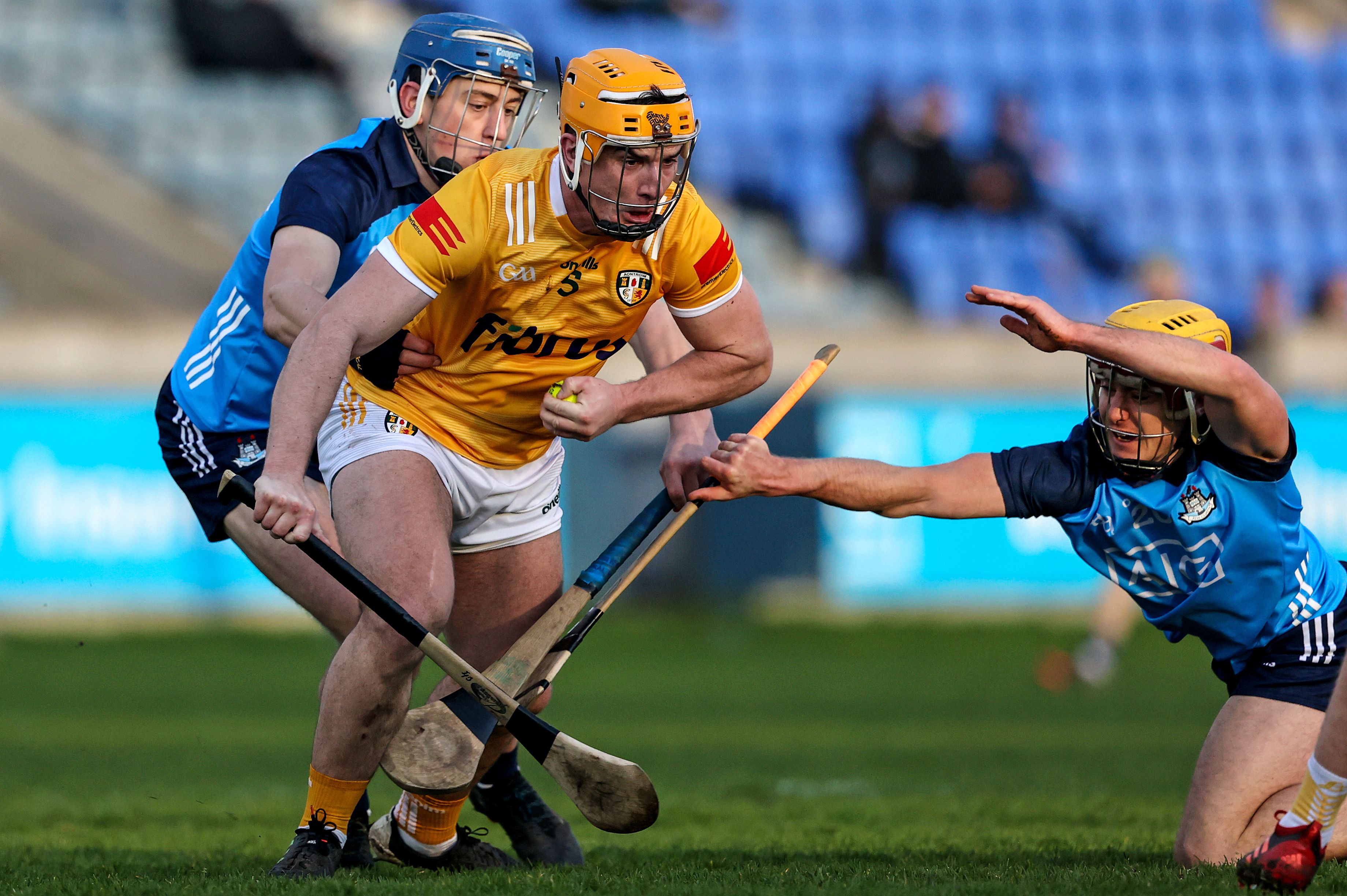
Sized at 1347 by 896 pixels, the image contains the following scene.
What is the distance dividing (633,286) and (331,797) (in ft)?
5.00

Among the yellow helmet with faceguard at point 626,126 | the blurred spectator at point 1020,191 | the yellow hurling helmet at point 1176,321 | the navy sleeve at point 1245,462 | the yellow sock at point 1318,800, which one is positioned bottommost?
the blurred spectator at point 1020,191

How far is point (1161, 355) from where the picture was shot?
153 inches

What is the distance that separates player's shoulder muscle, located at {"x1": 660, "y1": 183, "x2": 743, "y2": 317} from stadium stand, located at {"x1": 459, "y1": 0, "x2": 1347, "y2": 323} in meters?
11.8

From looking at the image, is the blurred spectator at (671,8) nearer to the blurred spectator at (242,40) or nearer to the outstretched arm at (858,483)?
the blurred spectator at (242,40)

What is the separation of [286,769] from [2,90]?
11271mm

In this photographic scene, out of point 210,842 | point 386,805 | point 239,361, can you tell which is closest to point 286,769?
point 386,805

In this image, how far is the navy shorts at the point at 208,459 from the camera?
190 inches

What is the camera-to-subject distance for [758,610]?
13.2m

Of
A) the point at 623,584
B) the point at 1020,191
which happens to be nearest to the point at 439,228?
the point at 623,584

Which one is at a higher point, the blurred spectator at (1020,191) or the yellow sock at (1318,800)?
the yellow sock at (1318,800)

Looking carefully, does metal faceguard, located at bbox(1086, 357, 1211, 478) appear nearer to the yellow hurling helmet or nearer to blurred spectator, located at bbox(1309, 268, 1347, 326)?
the yellow hurling helmet

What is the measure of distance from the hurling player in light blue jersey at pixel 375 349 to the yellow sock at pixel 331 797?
0.19 meters

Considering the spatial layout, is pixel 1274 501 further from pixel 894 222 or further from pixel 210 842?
pixel 894 222

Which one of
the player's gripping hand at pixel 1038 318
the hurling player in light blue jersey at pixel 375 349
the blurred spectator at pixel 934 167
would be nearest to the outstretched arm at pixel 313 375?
the hurling player in light blue jersey at pixel 375 349
